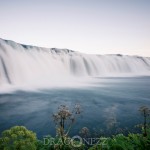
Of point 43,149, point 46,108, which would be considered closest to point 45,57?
point 46,108

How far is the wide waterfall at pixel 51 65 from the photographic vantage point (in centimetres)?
3316

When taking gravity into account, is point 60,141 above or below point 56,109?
below

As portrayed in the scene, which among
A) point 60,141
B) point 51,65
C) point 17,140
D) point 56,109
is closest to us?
point 17,140

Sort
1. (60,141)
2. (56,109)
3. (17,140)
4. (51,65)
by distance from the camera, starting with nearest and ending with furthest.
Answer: (17,140)
(60,141)
(56,109)
(51,65)

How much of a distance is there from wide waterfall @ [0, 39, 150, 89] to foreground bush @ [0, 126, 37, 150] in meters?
25.8

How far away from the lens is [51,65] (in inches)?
1777

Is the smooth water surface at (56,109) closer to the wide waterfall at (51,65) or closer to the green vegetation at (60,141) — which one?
the wide waterfall at (51,65)

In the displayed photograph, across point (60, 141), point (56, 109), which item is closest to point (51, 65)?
point (56, 109)

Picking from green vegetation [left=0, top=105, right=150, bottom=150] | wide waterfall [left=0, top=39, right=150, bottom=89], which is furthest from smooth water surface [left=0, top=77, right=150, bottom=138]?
green vegetation [left=0, top=105, right=150, bottom=150]

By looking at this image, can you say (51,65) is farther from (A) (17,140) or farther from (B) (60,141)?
(A) (17,140)

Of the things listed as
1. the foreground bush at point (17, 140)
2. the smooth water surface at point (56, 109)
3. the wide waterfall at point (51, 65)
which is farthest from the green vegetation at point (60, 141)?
the wide waterfall at point (51, 65)

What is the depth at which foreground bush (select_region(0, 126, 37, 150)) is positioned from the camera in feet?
13.8

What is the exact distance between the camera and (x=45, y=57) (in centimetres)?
4447

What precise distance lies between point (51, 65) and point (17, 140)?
41.1 metres
